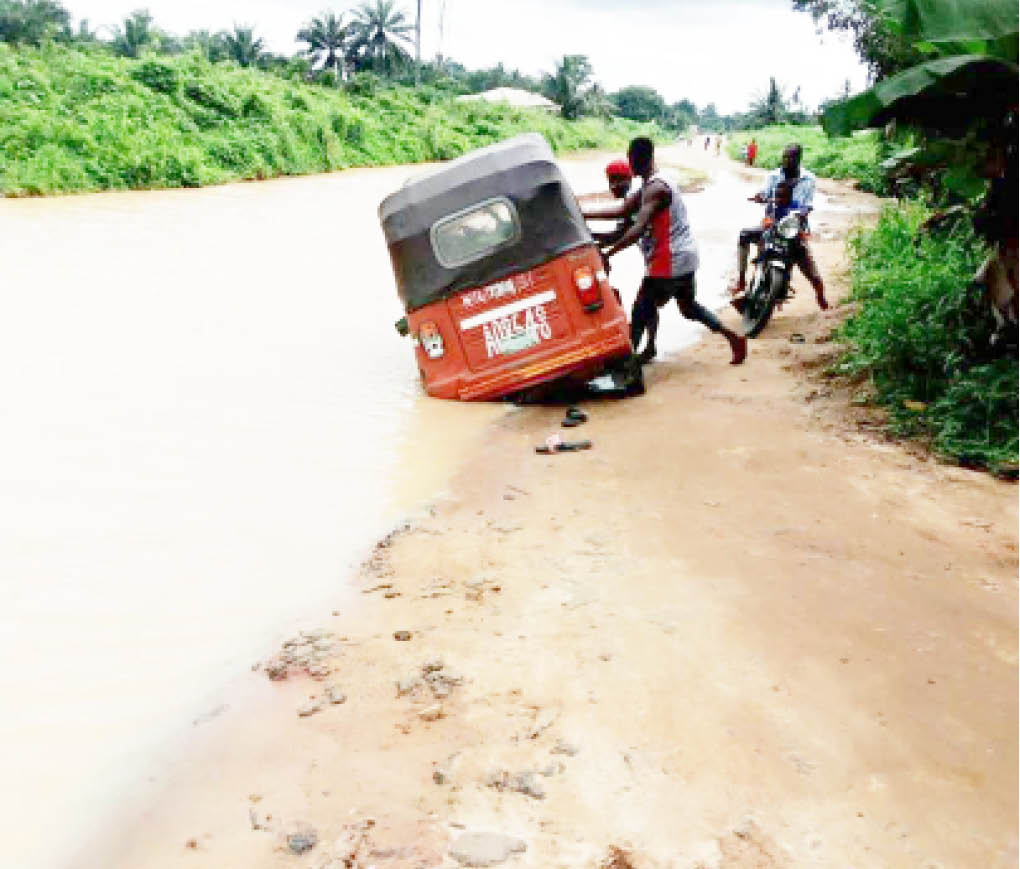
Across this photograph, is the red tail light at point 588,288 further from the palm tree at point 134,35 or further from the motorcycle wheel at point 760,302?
the palm tree at point 134,35

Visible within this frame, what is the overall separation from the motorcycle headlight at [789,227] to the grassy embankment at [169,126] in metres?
17.7

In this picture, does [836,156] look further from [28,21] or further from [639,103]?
[639,103]

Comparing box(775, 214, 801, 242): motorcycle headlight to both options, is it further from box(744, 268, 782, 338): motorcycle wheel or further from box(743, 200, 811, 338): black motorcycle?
box(744, 268, 782, 338): motorcycle wheel

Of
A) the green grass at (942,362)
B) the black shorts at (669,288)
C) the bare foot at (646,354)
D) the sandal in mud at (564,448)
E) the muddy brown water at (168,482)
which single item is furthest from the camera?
the bare foot at (646,354)

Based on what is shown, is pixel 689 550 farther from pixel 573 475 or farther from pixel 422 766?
pixel 422 766

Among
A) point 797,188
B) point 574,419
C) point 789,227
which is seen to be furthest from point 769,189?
point 574,419

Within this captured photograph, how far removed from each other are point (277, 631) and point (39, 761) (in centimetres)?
101

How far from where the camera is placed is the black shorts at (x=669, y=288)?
684 centimetres

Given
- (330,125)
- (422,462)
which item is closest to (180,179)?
(330,125)

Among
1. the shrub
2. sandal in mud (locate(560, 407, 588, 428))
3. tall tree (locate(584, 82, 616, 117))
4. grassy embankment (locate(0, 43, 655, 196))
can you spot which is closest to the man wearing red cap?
sandal in mud (locate(560, 407, 588, 428))

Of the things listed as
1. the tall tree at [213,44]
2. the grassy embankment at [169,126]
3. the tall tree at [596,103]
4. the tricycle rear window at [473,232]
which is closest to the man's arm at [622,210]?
the tricycle rear window at [473,232]

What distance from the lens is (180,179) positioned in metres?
23.7

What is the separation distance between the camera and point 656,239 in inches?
266

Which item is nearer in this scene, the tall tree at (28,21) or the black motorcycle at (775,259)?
the black motorcycle at (775,259)
